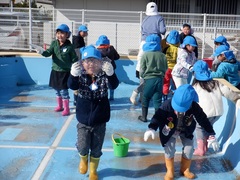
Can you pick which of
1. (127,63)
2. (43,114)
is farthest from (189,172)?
(127,63)

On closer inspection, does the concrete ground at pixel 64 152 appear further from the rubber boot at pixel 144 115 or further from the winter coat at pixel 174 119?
the winter coat at pixel 174 119

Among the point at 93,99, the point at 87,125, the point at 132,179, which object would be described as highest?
the point at 93,99

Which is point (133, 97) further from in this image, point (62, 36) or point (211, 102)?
point (211, 102)

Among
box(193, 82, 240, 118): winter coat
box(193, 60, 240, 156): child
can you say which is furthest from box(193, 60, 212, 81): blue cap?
box(193, 82, 240, 118): winter coat

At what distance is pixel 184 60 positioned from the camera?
262 inches

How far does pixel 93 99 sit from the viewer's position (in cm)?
405

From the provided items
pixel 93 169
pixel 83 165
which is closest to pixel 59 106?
pixel 83 165

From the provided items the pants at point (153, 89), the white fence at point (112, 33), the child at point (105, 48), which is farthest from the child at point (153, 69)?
the white fence at point (112, 33)

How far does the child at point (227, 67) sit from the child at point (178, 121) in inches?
80.6

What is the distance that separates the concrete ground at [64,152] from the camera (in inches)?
174

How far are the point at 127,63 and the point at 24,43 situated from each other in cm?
357

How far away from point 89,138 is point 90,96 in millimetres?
481

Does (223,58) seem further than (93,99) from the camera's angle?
Yes

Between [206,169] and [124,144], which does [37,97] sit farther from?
[206,169]
